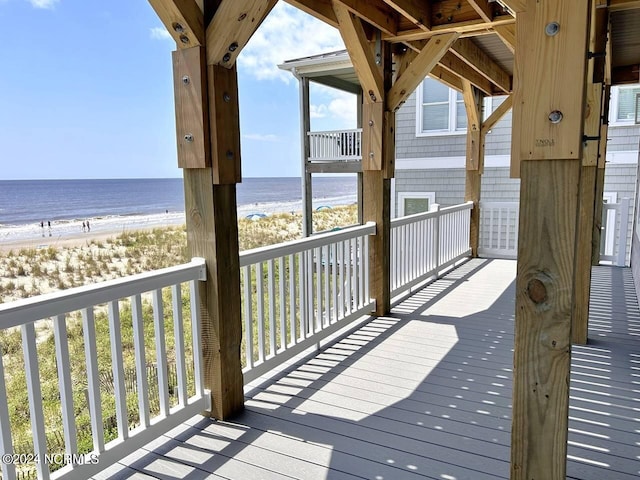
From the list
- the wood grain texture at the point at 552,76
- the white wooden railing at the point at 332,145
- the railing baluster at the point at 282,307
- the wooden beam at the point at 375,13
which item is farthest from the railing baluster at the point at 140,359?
the white wooden railing at the point at 332,145

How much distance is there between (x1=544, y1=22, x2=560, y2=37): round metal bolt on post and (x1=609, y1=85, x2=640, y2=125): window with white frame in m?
7.87

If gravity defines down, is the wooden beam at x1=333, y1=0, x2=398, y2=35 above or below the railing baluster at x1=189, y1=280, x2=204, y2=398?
above

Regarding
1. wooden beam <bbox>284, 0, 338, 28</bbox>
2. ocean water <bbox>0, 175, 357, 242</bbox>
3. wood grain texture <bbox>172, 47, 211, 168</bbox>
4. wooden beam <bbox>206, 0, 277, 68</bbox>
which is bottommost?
ocean water <bbox>0, 175, 357, 242</bbox>

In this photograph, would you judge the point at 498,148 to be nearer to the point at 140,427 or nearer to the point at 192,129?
the point at 192,129

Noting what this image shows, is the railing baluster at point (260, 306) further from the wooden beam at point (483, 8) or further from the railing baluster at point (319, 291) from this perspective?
the wooden beam at point (483, 8)

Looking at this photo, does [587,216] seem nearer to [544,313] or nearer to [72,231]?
[544,313]

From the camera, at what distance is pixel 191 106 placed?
91.2 inches

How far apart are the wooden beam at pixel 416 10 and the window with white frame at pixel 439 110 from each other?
18.3 ft

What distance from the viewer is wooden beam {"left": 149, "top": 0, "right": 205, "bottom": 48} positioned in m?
2.15

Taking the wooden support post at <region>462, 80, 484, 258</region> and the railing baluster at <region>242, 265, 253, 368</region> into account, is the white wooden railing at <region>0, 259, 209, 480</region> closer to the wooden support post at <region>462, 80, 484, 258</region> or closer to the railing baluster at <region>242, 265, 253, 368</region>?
the railing baluster at <region>242, 265, 253, 368</region>

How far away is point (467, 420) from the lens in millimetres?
2529

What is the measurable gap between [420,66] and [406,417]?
3.12 metres

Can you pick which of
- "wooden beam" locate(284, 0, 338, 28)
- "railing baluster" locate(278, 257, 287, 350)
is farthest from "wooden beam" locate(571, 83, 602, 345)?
"railing baluster" locate(278, 257, 287, 350)

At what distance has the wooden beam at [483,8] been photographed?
3704 millimetres
